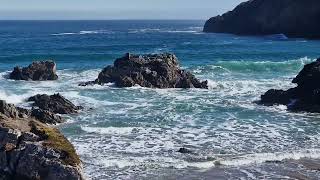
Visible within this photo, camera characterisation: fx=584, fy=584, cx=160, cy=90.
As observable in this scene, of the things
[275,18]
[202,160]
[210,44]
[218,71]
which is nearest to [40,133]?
[202,160]

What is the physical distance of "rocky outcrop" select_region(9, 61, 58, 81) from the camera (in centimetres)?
5162

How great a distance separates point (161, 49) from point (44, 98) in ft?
178

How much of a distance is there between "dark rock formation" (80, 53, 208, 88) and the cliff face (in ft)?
208

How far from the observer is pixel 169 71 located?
48562 millimetres

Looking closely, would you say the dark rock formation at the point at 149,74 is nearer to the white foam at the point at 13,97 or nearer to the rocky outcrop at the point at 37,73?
the rocky outcrop at the point at 37,73

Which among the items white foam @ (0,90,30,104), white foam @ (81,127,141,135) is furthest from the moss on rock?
white foam @ (0,90,30,104)

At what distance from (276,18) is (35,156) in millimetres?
106223

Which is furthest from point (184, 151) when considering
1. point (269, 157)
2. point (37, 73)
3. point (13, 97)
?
point (37, 73)

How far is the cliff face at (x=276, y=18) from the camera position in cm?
10788

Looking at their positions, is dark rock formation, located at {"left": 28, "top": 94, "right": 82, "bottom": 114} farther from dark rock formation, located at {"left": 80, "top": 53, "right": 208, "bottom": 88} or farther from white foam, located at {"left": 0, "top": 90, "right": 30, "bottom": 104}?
dark rock formation, located at {"left": 80, "top": 53, "right": 208, "bottom": 88}

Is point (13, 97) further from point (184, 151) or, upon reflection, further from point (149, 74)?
point (184, 151)

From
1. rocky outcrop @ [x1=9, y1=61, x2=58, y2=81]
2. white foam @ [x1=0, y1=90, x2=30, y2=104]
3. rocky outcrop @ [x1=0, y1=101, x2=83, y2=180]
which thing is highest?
rocky outcrop @ [x1=0, y1=101, x2=83, y2=180]

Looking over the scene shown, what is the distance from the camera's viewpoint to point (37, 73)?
5184 cm

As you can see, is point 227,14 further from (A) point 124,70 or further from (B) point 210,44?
(A) point 124,70
